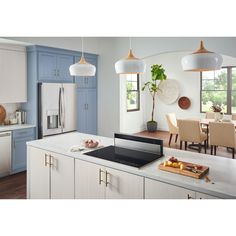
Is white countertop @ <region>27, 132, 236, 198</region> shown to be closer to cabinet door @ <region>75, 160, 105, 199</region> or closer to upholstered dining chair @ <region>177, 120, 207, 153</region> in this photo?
cabinet door @ <region>75, 160, 105, 199</region>

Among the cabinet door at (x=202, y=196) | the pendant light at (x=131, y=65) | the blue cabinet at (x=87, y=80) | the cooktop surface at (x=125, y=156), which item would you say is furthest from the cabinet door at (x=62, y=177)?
the blue cabinet at (x=87, y=80)

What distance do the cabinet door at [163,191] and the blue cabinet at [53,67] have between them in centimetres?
338

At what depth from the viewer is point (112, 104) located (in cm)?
583

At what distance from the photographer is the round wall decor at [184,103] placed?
8102 mm

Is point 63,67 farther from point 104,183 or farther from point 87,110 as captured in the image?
point 104,183

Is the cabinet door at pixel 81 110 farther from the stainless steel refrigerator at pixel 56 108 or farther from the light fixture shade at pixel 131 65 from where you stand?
the light fixture shade at pixel 131 65

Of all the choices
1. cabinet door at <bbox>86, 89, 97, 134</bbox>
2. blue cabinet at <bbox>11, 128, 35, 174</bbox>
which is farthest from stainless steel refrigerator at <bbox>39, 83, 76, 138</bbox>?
cabinet door at <bbox>86, 89, 97, 134</bbox>

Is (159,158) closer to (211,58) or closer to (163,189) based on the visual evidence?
(163,189)

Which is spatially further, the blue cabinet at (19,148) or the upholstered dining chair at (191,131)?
the upholstered dining chair at (191,131)

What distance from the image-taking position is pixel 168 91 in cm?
848

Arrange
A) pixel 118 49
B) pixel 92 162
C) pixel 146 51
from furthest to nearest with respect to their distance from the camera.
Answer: pixel 118 49, pixel 146 51, pixel 92 162

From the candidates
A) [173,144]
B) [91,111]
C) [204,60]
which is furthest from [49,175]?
[173,144]

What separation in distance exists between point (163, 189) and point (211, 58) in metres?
1.02

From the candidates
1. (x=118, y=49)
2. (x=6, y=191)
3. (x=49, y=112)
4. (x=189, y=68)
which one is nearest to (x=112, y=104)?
(x=118, y=49)
